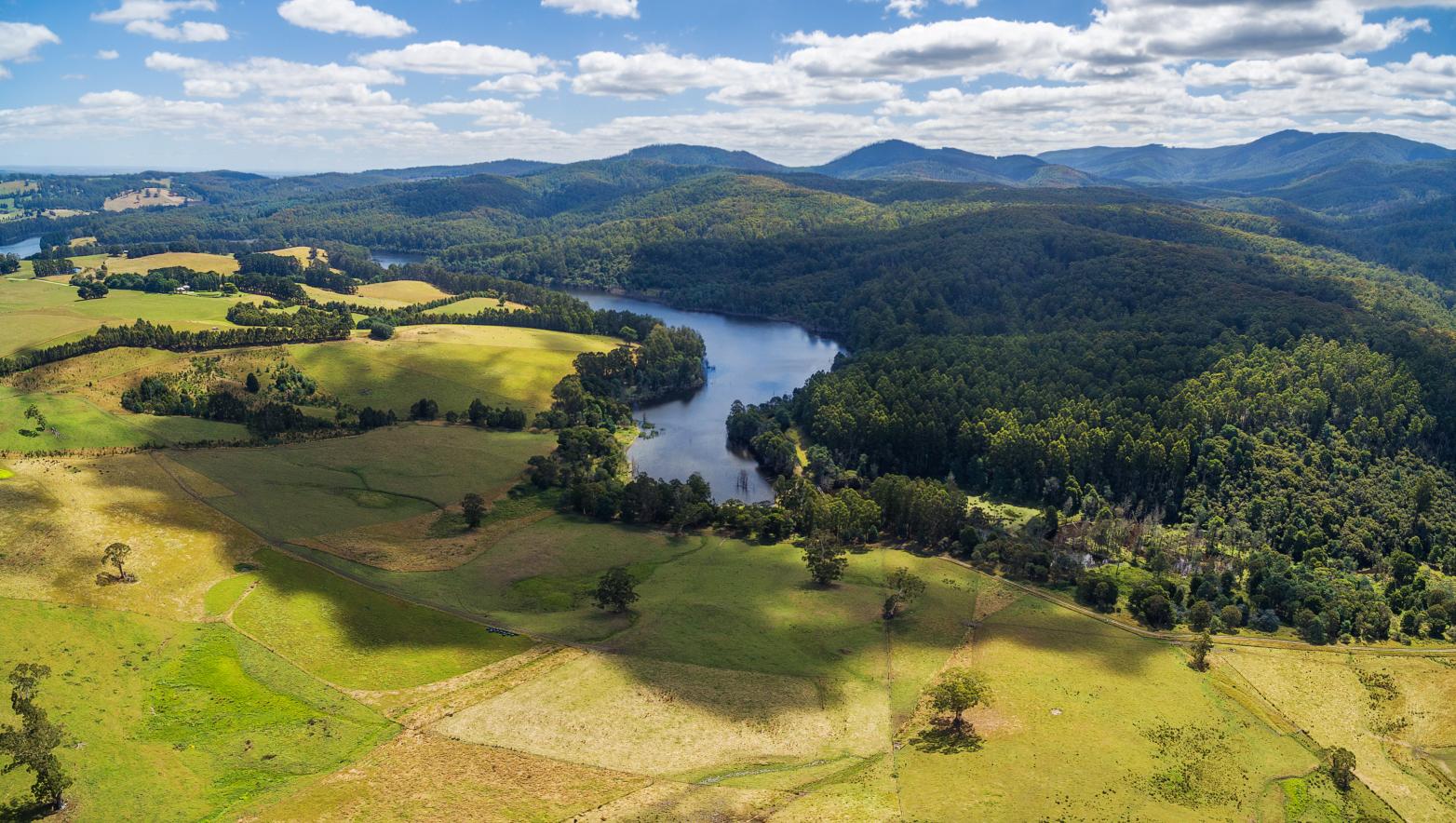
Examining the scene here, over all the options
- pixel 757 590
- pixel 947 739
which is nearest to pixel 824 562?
pixel 757 590

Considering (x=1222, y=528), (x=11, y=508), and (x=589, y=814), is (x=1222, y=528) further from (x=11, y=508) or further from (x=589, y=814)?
(x=11, y=508)

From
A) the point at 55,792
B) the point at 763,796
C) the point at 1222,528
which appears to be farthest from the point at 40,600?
the point at 1222,528

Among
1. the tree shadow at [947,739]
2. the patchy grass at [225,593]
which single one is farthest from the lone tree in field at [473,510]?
the tree shadow at [947,739]

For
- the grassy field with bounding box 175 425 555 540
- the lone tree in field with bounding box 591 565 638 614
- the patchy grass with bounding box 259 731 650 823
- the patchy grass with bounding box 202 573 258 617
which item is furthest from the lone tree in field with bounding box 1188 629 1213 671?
the patchy grass with bounding box 202 573 258 617

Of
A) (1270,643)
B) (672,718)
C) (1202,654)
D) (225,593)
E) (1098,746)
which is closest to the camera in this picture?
(1098,746)

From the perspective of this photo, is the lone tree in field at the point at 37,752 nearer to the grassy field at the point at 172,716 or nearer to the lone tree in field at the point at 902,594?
the grassy field at the point at 172,716

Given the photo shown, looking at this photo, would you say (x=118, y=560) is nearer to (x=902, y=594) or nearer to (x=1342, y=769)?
(x=902, y=594)
